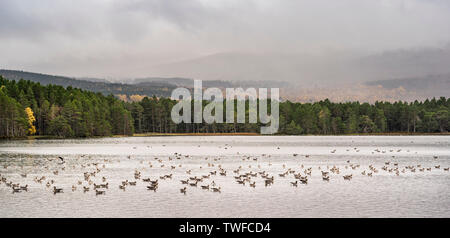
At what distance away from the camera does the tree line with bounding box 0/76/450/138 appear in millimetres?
138750

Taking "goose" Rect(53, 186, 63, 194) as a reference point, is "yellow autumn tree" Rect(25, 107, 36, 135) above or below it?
above

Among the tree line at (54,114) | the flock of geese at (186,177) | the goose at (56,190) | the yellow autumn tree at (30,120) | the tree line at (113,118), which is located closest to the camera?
the goose at (56,190)

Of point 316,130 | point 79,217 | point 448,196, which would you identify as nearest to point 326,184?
point 448,196

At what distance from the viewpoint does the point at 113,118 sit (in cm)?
16625

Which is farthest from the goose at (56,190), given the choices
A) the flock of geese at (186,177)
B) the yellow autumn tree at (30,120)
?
the yellow autumn tree at (30,120)

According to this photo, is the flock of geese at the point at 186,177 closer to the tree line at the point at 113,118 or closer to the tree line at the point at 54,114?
the tree line at the point at 54,114

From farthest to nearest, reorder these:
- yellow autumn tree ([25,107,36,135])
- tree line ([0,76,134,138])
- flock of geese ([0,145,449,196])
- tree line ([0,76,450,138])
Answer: tree line ([0,76,450,138])
yellow autumn tree ([25,107,36,135])
tree line ([0,76,134,138])
flock of geese ([0,145,449,196])

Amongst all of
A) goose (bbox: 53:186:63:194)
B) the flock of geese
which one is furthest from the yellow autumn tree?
goose (bbox: 53:186:63:194)

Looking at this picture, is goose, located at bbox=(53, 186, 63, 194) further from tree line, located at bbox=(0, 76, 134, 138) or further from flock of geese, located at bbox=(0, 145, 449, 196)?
tree line, located at bbox=(0, 76, 134, 138)

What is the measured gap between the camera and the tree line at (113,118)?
138750mm


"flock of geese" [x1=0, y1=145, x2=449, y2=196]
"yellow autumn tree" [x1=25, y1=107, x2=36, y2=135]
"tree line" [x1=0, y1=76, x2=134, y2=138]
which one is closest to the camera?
"flock of geese" [x1=0, y1=145, x2=449, y2=196]
